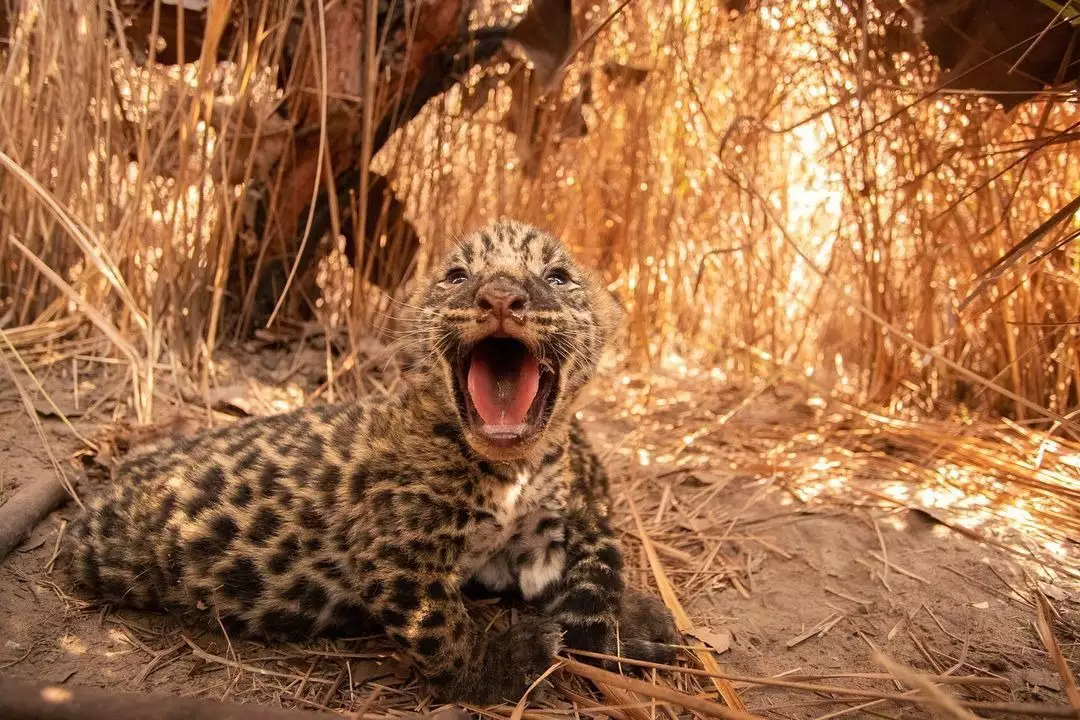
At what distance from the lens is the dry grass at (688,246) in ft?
9.41

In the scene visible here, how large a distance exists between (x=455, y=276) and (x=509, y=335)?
598mm

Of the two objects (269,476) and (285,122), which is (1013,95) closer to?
(269,476)

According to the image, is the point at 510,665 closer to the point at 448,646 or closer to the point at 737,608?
the point at 448,646

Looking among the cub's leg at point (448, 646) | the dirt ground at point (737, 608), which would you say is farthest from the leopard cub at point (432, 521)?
the dirt ground at point (737, 608)

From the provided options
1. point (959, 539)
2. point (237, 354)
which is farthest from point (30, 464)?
point (959, 539)

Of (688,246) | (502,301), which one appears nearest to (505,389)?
(502,301)

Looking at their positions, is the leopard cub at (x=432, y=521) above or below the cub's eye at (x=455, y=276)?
below

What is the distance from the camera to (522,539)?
99.2 inches

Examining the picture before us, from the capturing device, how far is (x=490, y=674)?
2.14 meters

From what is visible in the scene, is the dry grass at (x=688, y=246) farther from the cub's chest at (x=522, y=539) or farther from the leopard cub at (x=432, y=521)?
the cub's chest at (x=522, y=539)

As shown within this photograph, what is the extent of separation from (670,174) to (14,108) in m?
3.65

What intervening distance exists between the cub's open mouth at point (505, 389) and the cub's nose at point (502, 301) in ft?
0.71

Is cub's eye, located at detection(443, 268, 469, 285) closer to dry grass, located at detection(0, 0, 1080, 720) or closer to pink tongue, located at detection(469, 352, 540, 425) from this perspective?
pink tongue, located at detection(469, 352, 540, 425)

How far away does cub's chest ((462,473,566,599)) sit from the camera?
7.71ft
